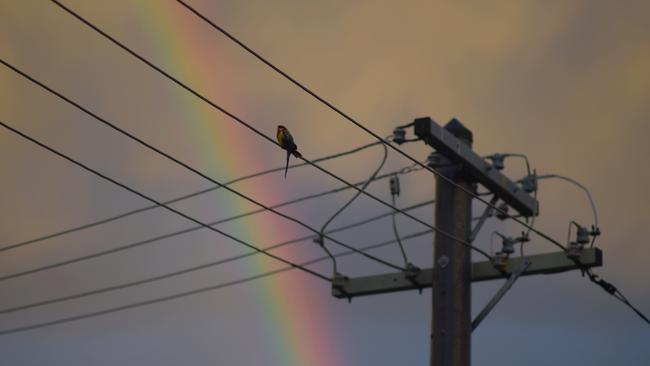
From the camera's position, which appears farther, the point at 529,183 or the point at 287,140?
the point at 529,183

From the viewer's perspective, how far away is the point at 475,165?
1853 centimetres

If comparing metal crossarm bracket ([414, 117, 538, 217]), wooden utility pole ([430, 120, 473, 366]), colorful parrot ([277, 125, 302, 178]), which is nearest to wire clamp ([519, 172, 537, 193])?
metal crossarm bracket ([414, 117, 538, 217])

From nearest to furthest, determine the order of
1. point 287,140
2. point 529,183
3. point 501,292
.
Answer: point 287,140
point 501,292
point 529,183

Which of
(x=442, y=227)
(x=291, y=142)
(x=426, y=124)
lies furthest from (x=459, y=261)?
(x=291, y=142)

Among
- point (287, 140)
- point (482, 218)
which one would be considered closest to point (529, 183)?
point (482, 218)

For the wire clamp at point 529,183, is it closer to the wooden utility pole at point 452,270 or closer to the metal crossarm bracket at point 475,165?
the metal crossarm bracket at point 475,165

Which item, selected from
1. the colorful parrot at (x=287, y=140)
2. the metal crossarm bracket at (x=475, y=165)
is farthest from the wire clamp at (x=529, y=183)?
the colorful parrot at (x=287, y=140)

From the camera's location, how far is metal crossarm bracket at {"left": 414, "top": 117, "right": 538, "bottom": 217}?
695 inches

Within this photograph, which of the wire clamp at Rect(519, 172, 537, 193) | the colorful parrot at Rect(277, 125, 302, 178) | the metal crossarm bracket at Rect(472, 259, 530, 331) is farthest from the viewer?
the wire clamp at Rect(519, 172, 537, 193)

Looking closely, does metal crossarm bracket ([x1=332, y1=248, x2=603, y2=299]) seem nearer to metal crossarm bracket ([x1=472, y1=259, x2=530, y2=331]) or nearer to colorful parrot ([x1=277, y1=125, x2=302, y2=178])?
metal crossarm bracket ([x1=472, y1=259, x2=530, y2=331])

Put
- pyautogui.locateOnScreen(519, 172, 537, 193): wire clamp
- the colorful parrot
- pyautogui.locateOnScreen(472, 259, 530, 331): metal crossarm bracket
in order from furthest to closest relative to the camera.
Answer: pyautogui.locateOnScreen(519, 172, 537, 193): wire clamp → pyautogui.locateOnScreen(472, 259, 530, 331): metal crossarm bracket → the colorful parrot

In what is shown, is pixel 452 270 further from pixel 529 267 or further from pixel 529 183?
pixel 529 183

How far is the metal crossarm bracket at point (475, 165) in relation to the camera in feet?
57.9

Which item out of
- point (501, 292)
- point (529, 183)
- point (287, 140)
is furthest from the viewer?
point (529, 183)
